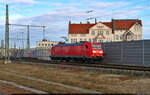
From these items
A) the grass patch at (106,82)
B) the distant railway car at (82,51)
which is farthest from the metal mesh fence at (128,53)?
the grass patch at (106,82)

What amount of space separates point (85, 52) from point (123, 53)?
17.2 ft

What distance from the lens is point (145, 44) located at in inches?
1057

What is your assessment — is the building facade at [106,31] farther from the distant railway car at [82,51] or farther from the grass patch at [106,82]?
the grass patch at [106,82]

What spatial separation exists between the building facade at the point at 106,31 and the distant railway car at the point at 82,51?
5094 cm

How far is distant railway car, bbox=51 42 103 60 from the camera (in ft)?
102

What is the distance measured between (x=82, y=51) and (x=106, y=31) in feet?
194

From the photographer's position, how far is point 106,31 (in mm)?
89938

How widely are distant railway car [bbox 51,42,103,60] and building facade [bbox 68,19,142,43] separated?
50936 mm

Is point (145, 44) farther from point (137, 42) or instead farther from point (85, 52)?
point (85, 52)

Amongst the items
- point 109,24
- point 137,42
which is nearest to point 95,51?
point 137,42

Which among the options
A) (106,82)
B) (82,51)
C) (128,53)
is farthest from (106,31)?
(106,82)

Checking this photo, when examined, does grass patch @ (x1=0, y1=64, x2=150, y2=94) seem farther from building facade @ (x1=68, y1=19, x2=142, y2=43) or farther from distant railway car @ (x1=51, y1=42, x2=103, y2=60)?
building facade @ (x1=68, y1=19, x2=142, y2=43)

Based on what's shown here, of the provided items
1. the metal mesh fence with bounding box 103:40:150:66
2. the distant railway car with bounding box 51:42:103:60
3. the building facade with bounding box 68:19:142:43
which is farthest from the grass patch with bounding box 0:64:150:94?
the building facade with bounding box 68:19:142:43

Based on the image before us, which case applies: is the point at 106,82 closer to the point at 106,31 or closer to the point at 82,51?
the point at 82,51
